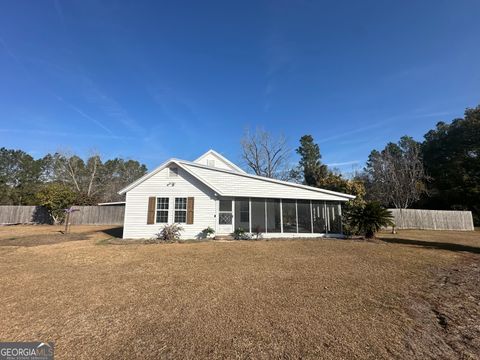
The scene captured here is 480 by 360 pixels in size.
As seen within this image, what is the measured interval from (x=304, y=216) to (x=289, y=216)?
97 cm

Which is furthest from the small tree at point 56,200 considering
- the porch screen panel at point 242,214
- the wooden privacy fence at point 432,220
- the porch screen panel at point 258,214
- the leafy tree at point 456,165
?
the leafy tree at point 456,165

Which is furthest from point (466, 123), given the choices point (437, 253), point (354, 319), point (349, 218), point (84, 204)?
point (84, 204)

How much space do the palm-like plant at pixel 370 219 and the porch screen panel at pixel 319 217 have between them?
67.0 inches

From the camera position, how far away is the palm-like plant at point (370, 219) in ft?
44.8

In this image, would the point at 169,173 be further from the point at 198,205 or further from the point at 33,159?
the point at 33,159

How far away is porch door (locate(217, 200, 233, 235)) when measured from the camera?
47.9ft

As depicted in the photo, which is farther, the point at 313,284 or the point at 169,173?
the point at 169,173

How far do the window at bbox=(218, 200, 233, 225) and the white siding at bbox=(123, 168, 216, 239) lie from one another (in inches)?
19.9

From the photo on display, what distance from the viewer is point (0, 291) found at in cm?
556

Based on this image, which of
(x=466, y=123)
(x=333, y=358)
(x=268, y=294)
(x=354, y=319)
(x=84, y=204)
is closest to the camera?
(x=333, y=358)

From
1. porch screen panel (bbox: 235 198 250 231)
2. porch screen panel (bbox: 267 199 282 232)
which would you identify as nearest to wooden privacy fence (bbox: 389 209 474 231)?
porch screen panel (bbox: 267 199 282 232)

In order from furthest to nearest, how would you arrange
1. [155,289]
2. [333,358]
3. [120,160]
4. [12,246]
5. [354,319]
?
[120,160] → [12,246] → [155,289] → [354,319] → [333,358]

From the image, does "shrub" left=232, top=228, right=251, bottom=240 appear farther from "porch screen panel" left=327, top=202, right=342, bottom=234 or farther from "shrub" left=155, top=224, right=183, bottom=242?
"porch screen panel" left=327, top=202, right=342, bottom=234

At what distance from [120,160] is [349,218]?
4782 centimetres
